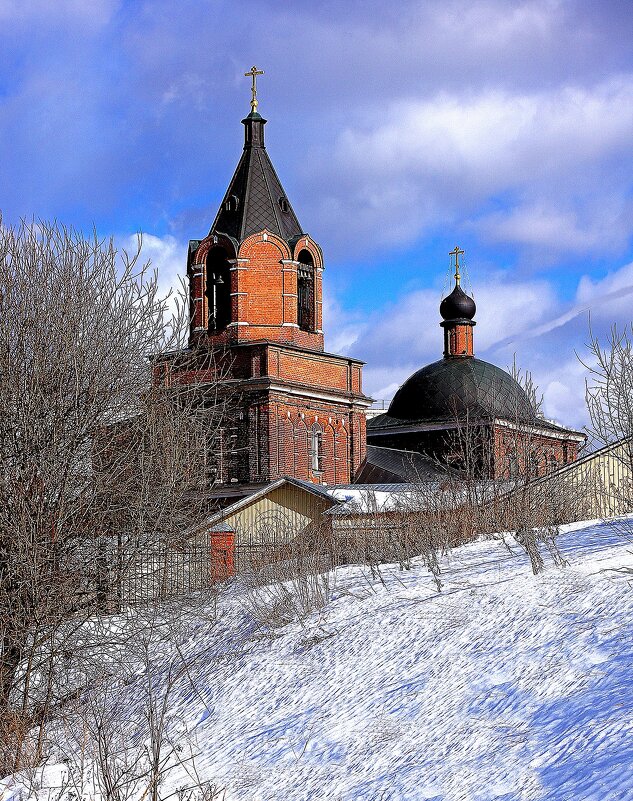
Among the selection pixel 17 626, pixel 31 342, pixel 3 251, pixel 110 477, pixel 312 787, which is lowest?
pixel 312 787

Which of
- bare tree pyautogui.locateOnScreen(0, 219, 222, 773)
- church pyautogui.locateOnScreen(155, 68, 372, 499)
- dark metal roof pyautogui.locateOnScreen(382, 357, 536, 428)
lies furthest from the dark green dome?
bare tree pyautogui.locateOnScreen(0, 219, 222, 773)

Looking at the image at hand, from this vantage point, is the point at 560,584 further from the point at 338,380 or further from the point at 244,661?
the point at 338,380

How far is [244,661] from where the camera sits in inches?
381

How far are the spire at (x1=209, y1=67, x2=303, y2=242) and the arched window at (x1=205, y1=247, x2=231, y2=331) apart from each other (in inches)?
28.9

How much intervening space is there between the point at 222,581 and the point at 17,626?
4.79 meters

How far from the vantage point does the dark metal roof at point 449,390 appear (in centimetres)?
3666

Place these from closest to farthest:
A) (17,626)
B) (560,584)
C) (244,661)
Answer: (560,584)
(244,661)
(17,626)

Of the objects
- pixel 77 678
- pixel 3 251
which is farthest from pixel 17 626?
pixel 3 251

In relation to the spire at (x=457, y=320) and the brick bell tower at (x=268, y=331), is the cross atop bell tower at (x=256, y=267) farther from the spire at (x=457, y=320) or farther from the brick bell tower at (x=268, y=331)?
the spire at (x=457, y=320)

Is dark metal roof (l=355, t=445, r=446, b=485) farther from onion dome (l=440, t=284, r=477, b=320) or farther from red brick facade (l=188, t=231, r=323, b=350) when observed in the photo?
onion dome (l=440, t=284, r=477, b=320)

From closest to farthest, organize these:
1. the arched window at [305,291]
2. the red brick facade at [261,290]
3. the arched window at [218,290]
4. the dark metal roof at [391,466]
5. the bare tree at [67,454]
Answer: the bare tree at [67,454]
the red brick facade at [261,290]
the arched window at [218,290]
the arched window at [305,291]
the dark metal roof at [391,466]

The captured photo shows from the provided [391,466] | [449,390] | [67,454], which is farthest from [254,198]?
[67,454]

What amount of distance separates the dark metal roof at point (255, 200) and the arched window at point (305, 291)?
2.66 ft

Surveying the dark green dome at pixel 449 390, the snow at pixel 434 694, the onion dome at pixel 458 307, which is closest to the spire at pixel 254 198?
the dark green dome at pixel 449 390
